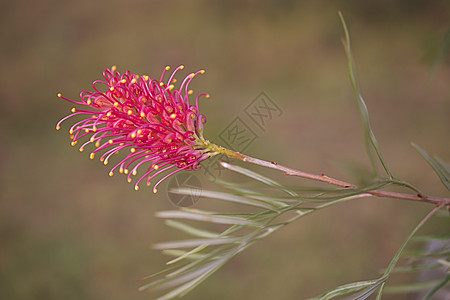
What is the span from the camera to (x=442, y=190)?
1.50 metres

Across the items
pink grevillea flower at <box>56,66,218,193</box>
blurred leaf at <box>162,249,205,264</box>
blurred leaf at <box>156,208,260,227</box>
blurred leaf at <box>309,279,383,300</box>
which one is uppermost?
pink grevillea flower at <box>56,66,218,193</box>

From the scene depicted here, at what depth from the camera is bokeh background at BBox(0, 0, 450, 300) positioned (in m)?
1.49

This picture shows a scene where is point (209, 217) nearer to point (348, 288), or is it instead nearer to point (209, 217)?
point (209, 217)

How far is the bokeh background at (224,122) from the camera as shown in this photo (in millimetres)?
1494

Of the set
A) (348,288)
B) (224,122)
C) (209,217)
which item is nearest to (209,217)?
(209,217)

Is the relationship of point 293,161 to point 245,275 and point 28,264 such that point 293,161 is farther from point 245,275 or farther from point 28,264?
point 28,264

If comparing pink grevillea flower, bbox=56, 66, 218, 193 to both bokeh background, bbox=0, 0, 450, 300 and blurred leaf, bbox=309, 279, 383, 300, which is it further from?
bokeh background, bbox=0, 0, 450, 300

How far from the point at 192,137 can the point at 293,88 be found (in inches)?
56.8

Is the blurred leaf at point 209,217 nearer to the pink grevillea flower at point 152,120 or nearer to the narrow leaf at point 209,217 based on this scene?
the narrow leaf at point 209,217

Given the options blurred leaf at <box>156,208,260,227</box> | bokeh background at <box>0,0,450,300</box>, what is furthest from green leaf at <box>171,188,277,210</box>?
bokeh background at <box>0,0,450,300</box>

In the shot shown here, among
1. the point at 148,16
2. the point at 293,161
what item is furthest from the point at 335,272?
the point at 148,16

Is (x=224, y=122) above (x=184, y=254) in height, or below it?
above

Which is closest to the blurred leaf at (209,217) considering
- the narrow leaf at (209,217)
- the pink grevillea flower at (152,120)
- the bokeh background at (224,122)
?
the narrow leaf at (209,217)

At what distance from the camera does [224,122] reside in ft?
5.76
